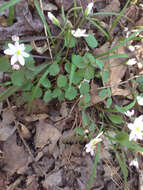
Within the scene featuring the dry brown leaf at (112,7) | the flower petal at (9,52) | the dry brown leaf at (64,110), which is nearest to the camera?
the flower petal at (9,52)

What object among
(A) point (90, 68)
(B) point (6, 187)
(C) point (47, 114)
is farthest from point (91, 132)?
(B) point (6, 187)

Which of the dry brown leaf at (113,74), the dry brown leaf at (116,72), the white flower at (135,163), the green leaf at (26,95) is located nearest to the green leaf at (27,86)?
the green leaf at (26,95)

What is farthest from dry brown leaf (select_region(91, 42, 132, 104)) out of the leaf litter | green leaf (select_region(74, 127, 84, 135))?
green leaf (select_region(74, 127, 84, 135))

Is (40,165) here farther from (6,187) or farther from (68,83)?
(68,83)

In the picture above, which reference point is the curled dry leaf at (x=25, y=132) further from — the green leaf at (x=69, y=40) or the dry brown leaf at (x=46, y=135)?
the green leaf at (x=69, y=40)

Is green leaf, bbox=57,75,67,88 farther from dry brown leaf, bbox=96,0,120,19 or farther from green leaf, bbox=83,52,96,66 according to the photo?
dry brown leaf, bbox=96,0,120,19

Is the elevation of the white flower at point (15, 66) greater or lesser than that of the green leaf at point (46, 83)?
greater

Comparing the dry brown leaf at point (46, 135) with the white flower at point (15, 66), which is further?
the dry brown leaf at point (46, 135)

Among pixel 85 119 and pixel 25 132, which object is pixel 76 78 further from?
pixel 25 132
